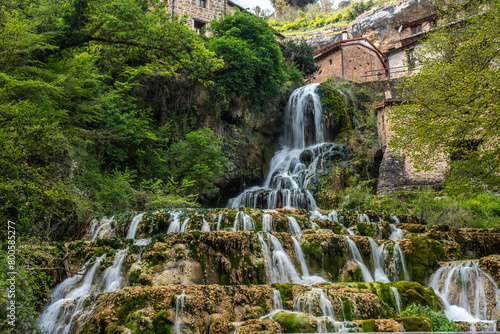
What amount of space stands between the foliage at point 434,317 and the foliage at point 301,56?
93.6 ft

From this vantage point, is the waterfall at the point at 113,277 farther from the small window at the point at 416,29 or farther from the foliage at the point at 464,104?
the small window at the point at 416,29

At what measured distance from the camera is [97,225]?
1332 cm

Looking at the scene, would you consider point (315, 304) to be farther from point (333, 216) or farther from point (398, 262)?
point (333, 216)

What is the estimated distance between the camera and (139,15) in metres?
15.1

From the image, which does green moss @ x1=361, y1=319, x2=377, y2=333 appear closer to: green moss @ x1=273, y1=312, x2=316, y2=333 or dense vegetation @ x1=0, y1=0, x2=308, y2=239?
green moss @ x1=273, y1=312, x2=316, y2=333

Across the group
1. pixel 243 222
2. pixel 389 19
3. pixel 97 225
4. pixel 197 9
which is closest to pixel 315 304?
pixel 243 222

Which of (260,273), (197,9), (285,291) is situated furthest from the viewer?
(197,9)

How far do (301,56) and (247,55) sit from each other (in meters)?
12.4

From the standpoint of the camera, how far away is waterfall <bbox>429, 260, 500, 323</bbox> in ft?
29.3

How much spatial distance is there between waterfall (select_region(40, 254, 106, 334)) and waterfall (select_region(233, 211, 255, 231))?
440 cm

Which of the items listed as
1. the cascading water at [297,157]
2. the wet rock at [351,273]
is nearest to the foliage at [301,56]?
the cascading water at [297,157]

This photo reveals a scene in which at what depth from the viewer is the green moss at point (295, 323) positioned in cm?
675

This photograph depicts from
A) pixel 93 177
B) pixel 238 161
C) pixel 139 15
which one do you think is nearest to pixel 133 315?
pixel 93 177

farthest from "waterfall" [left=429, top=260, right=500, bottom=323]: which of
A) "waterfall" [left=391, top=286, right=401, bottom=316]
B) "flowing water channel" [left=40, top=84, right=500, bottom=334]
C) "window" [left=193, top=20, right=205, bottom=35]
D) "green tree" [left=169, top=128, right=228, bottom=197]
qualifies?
"window" [left=193, top=20, right=205, bottom=35]
